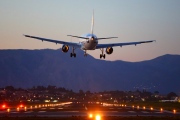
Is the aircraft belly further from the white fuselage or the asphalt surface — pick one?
the asphalt surface

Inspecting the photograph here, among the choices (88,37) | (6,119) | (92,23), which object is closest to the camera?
(6,119)

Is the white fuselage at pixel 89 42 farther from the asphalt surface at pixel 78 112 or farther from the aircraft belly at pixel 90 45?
the asphalt surface at pixel 78 112

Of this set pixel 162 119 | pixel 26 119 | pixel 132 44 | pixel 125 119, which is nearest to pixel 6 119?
pixel 26 119

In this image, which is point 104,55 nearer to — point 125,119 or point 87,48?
point 87,48

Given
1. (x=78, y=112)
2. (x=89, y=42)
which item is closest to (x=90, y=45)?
(x=89, y=42)

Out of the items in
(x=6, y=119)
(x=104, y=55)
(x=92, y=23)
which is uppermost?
(x=92, y=23)

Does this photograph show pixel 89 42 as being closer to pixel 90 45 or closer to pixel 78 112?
pixel 90 45

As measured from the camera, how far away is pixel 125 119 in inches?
2800

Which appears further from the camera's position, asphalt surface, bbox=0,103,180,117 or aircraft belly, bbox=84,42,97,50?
aircraft belly, bbox=84,42,97,50

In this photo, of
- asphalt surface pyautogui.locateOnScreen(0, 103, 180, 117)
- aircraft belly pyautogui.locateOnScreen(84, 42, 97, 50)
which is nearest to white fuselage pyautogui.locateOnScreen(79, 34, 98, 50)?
aircraft belly pyautogui.locateOnScreen(84, 42, 97, 50)

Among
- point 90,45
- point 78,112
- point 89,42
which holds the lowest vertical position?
point 78,112

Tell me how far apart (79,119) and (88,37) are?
27.0m

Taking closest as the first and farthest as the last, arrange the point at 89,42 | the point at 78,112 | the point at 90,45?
1. the point at 89,42
2. the point at 90,45
3. the point at 78,112

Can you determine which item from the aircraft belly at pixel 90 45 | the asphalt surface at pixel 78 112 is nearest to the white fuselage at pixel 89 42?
the aircraft belly at pixel 90 45
